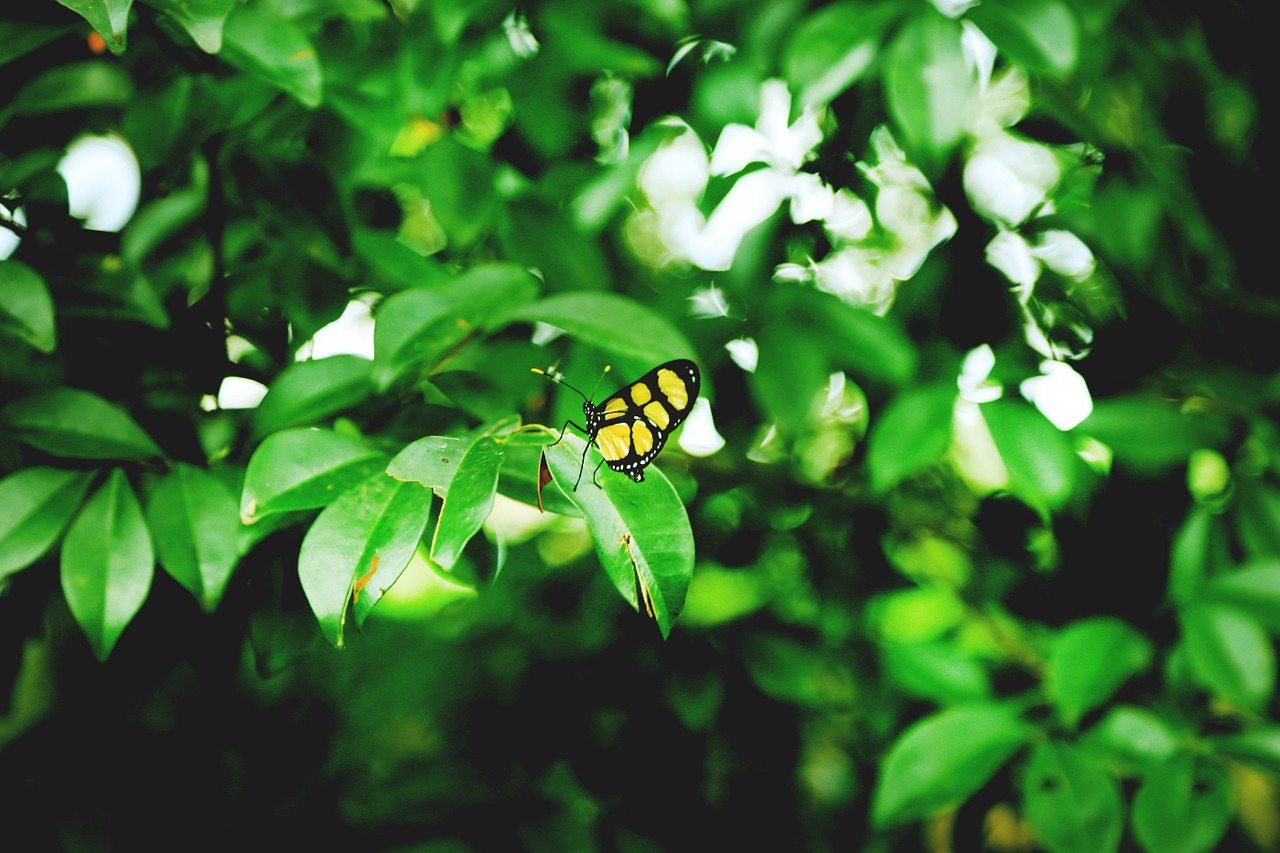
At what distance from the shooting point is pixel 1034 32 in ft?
2.64

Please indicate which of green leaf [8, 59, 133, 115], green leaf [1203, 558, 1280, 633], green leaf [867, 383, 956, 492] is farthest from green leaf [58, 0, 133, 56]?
green leaf [1203, 558, 1280, 633]

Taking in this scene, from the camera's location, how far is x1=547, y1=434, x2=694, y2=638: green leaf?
23.3 inches

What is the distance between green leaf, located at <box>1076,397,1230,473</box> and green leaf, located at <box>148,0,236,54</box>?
44.7 inches

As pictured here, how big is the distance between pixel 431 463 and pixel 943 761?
0.80 metres

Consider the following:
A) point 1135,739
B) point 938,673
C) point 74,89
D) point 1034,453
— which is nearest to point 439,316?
point 74,89

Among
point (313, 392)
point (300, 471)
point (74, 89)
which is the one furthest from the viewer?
point (74, 89)

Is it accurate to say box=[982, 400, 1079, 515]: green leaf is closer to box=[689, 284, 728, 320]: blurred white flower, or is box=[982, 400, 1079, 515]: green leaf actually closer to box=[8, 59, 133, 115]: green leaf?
box=[689, 284, 728, 320]: blurred white flower

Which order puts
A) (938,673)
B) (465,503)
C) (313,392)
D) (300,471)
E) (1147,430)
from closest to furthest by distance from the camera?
(465,503)
(300,471)
(313,392)
(1147,430)
(938,673)

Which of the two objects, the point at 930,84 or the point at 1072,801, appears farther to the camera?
the point at 1072,801

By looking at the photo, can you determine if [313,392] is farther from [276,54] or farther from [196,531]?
[276,54]

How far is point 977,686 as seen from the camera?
119 cm

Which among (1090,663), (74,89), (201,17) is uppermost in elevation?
(201,17)

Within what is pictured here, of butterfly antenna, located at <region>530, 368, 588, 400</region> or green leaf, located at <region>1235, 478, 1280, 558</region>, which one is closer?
butterfly antenna, located at <region>530, 368, 588, 400</region>

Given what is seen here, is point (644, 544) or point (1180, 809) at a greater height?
point (644, 544)
